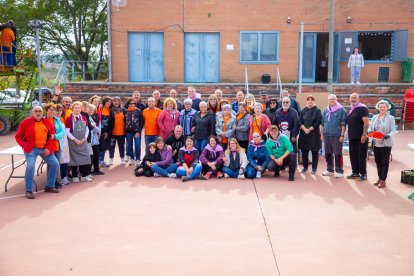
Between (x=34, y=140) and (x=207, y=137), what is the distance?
3773 millimetres

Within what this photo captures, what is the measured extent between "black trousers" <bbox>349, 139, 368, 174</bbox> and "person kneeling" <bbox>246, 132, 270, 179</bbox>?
178 cm

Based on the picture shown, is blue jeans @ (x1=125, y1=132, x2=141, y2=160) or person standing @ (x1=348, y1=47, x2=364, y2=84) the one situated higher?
person standing @ (x1=348, y1=47, x2=364, y2=84)

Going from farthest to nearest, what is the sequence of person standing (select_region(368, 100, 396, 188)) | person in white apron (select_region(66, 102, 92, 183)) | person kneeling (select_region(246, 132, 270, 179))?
person kneeling (select_region(246, 132, 270, 179)), person in white apron (select_region(66, 102, 92, 183)), person standing (select_region(368, 100, 396, 188))

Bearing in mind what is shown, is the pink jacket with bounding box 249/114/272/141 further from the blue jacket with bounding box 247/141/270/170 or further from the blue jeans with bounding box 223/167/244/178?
the blue jeans with bounding box 223/167/244/178

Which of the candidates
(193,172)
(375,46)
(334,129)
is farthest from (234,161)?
(375,46)

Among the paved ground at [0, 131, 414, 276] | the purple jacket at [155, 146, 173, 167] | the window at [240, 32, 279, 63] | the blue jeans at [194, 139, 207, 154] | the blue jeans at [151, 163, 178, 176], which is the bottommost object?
the paved ground at [0, 131, 414, 276]

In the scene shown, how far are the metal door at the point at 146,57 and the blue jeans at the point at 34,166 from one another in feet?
44.5

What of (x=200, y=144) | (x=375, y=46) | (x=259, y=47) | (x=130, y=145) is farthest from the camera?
(x=375, y=46)

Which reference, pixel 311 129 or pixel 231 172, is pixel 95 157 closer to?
pixel 231 172

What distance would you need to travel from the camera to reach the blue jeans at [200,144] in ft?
34.3

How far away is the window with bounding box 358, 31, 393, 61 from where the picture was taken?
72.1 feet

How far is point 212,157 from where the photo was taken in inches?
387

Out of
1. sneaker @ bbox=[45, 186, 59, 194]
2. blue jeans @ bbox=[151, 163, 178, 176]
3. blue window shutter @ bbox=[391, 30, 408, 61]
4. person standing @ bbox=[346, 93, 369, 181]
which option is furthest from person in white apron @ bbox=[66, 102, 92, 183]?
blue window shutter @ bbox=[391, 30, 408, 61]

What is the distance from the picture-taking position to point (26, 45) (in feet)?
95.0
